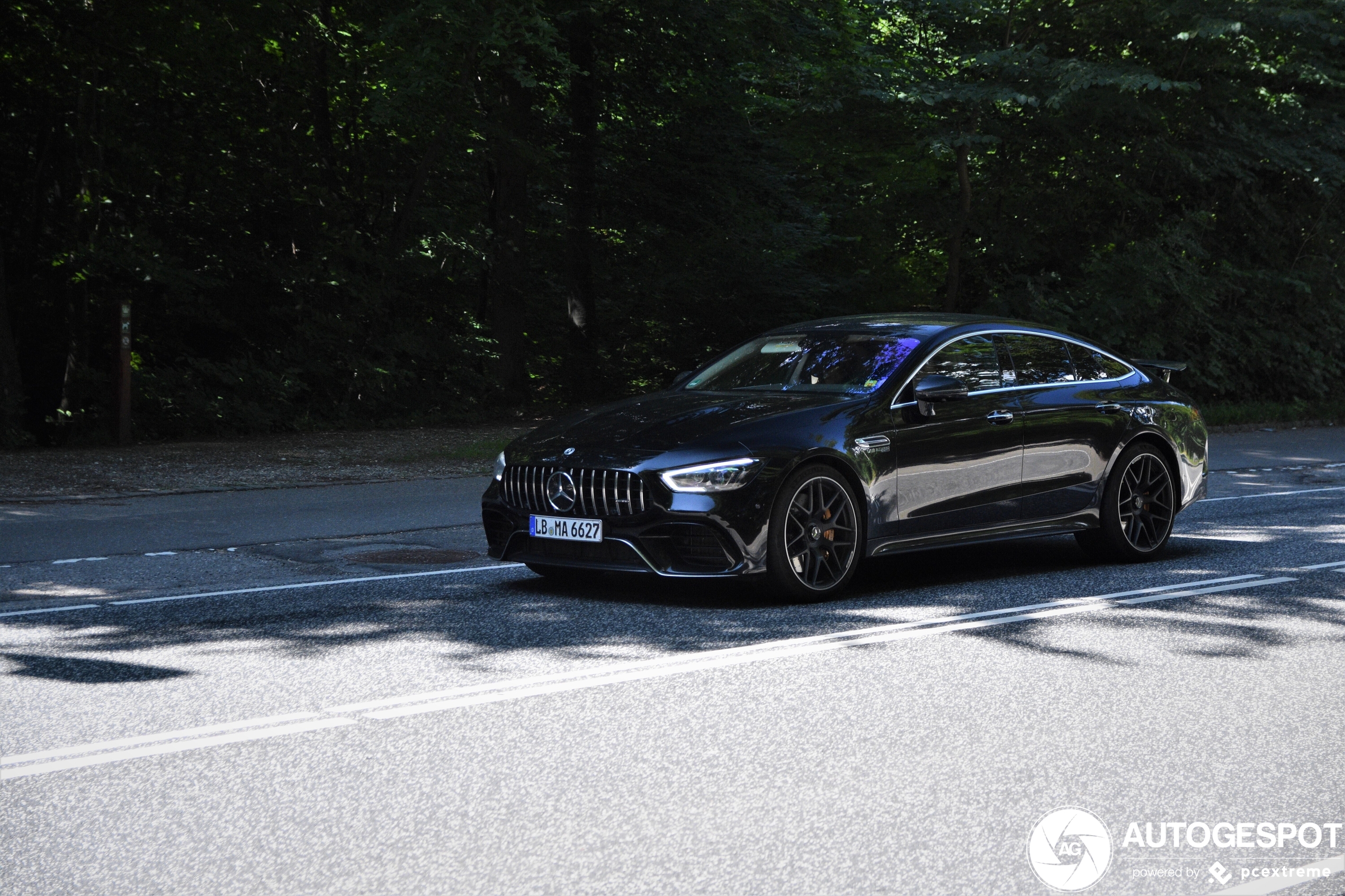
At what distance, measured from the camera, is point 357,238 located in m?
23.3

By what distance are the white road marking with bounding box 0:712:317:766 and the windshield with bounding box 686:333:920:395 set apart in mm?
3998

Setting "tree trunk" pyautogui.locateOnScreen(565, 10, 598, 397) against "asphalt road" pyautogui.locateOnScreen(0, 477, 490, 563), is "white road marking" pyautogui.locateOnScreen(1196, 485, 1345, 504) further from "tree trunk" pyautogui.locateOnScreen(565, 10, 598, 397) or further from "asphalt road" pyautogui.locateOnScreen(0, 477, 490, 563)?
"tree trunk" pyautogui.locateOnScreen(565, 10, 598, 397)

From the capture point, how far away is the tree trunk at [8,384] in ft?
59.1

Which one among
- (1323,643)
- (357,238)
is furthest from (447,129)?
→ (1323,643)

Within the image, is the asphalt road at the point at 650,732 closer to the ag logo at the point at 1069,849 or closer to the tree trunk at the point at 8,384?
the ag logo at the point at 1069,849

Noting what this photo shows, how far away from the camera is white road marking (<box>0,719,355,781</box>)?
4.61 m

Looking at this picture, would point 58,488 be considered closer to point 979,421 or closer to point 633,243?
point 979,421

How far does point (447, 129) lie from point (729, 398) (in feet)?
51.1

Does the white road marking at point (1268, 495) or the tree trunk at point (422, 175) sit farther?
the tree trunk at point (422, 175)

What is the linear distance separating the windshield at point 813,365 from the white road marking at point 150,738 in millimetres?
3998

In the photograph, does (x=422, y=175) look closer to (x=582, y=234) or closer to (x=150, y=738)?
(x=582, y=234)

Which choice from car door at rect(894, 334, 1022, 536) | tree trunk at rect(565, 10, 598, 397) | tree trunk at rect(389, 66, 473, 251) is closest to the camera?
car door at rect(894, 334, 1022, 536)

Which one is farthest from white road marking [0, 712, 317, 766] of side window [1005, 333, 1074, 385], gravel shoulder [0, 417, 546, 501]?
gravel shoulder [0, 417, 546, 501]

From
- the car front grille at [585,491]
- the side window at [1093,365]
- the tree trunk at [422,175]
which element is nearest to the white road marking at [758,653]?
the car front grille at [585,491]
